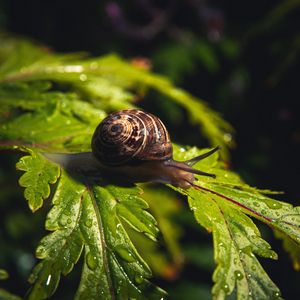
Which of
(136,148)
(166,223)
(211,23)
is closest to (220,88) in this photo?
(211,23)

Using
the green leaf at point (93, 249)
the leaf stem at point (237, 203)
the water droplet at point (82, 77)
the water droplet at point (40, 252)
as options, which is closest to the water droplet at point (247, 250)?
the leaf stem at point (237, 203)

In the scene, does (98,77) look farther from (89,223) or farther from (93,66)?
(89,223)

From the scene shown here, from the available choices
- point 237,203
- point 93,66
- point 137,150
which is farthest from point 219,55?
point 237,203

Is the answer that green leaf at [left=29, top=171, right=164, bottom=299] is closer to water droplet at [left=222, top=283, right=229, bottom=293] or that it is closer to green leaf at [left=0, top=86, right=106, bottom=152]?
water droplet at [left=222, top=283, right=229, bottom=293]

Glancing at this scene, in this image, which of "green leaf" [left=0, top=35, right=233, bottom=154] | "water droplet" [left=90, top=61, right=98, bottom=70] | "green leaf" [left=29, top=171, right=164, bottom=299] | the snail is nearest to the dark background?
"green leaf" [left=0, top=35, right=233, bottom=154]

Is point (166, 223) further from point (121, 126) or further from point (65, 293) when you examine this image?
point (121, 126)

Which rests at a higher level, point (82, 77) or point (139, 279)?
point (82, 77)

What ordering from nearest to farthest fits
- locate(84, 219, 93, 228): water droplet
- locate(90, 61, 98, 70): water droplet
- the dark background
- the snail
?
locate(84, 219, 93, 228): water droplet → the snail → locate(90, 61, 98, 70): water droplet → the dark background
